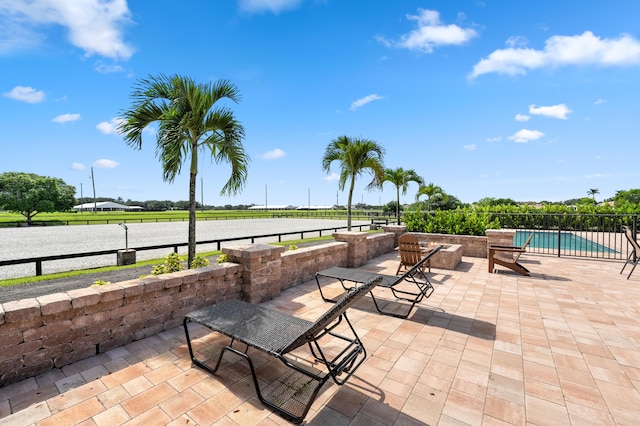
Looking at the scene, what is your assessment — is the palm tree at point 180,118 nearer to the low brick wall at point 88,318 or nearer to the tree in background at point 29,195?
the low brick wall at point 88,318

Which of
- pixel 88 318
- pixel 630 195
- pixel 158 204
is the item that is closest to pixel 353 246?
pixel 88 318

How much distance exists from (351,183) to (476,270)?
6.60 m

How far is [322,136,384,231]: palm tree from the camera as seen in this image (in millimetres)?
12117

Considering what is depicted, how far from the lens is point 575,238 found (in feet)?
27.7

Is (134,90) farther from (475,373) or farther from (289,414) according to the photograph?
(475,373)

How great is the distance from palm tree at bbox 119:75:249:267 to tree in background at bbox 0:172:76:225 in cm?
5045

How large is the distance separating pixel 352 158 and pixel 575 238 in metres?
8.23

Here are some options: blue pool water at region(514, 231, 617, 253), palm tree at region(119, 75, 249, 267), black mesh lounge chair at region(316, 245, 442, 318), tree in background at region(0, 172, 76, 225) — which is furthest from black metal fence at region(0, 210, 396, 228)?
palm tree at region(119, 75, 249, 267)

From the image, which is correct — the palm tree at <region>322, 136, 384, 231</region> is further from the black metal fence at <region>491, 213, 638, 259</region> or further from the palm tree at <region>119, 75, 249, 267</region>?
the palm tree at <region>119, 75, 249, 267</region>

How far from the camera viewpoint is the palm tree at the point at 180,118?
539cm

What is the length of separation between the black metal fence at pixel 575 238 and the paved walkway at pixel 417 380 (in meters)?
4.50

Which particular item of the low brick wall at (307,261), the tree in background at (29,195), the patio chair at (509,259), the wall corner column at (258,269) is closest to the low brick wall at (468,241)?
the patio chair at (509,259)

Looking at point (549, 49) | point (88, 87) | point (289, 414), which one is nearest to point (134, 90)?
point (289, 414)

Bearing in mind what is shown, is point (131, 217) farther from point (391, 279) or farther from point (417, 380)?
point (417, 380)
